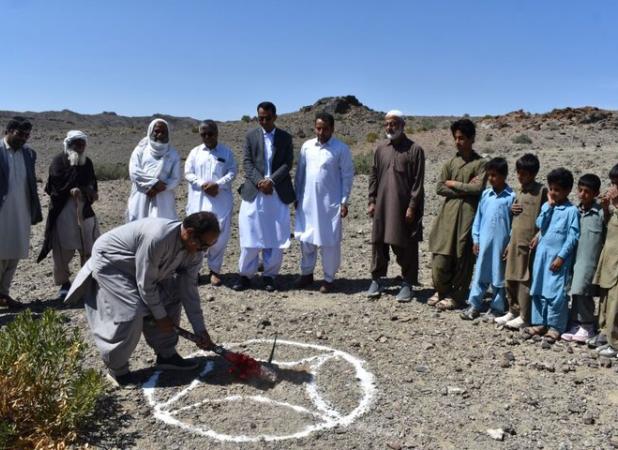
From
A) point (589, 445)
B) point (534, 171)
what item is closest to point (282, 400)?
point (589, 445)

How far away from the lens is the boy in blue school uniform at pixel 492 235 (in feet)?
17.3

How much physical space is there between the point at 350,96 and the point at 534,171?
3785 centimetres

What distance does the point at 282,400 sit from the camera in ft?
13.2

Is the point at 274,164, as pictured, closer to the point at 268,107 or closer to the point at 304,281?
the point at 268,107

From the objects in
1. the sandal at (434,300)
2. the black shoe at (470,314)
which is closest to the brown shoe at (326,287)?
the sandal at (434,300)

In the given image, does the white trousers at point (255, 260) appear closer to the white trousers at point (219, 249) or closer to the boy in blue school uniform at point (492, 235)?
the white trousers at point (219, 249)

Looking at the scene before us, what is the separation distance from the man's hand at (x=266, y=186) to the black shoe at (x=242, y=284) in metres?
1.01

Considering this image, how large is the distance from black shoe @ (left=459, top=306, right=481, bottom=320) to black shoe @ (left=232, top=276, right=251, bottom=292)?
2.40m

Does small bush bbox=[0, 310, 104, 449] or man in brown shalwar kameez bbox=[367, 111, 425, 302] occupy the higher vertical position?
man in brown shalwar kameez bbox=[367, 111, 425, 302]

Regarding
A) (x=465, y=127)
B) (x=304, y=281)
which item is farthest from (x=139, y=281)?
(x=465, y=127)

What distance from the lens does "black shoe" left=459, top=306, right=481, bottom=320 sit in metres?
5.48

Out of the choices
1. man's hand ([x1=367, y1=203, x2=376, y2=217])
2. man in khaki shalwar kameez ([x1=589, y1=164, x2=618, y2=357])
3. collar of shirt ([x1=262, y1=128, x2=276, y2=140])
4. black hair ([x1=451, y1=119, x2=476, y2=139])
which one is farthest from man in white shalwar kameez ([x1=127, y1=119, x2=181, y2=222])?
man in khaki shalwar kameez ([x1=589, y1=164, x2=618, y2=357])

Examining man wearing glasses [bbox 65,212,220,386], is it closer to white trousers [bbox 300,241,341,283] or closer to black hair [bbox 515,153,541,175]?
white trousers [bbox 300,241,341,283]

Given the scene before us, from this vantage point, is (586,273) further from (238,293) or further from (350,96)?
(350,96)
